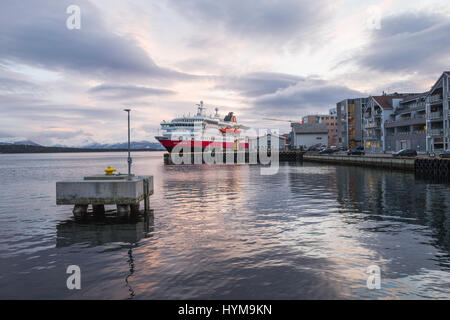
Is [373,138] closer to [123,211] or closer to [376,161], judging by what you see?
[376,161]

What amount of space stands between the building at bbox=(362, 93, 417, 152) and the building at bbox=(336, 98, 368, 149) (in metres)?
8.34

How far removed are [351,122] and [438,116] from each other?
49.4 metres

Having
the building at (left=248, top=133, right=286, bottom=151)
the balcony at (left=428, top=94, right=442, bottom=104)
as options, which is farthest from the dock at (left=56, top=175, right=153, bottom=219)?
the building at (left=248, top=133, right=286, bottom=151)

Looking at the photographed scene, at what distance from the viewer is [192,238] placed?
16453mm

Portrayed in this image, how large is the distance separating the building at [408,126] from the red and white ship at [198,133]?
2607 inches

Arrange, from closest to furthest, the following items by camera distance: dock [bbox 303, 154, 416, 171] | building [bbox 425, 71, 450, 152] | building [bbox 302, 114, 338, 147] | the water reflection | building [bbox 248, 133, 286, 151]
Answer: the water reflection < dock [bbox 303, 154, 416, 171] < building [bbox 425, 71, 450, 152] < building [bbox 302, 114, 338, 147] < building [bbox 248, 133, 286, 151]

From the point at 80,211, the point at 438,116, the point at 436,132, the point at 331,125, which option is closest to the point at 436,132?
the point at 436,132

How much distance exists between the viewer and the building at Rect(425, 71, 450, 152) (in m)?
67.2

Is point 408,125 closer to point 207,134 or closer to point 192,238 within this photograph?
point 207,134

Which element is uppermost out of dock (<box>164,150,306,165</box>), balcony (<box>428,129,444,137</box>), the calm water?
balcony (<box>428,129,444,137</box>)

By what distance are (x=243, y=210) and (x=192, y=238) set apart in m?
8.36

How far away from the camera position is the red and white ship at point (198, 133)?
124750 mm

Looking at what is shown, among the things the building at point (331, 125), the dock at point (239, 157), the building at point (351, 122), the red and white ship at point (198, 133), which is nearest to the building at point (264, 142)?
the red and white ship at point (198, 133)

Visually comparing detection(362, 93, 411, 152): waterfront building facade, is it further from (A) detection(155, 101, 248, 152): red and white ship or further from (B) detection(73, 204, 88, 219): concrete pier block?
(B) detection(73, 204, 88, 219): concrete pier block
